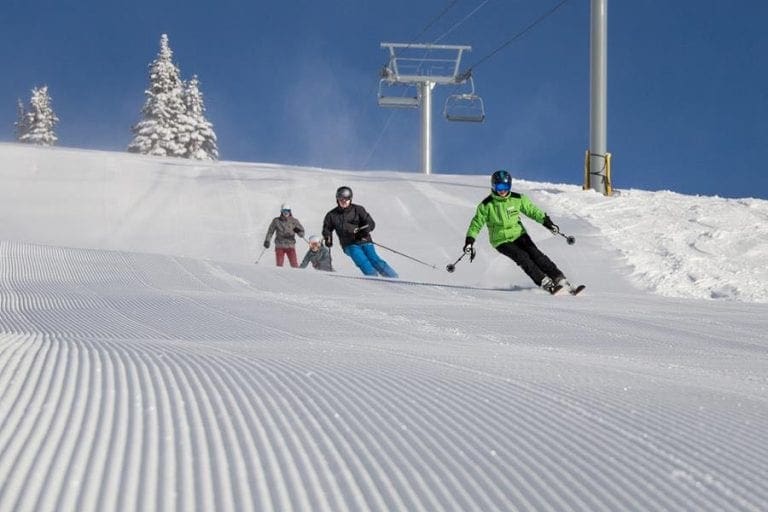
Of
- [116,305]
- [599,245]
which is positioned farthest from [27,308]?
[599,245]

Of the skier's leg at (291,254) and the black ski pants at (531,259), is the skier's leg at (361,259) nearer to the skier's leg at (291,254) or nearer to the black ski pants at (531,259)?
the skier's leg at (291,254)

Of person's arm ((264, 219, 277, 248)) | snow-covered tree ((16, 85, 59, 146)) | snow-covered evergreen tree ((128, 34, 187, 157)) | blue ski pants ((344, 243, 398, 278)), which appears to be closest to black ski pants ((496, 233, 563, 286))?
blue ski pants ((344, 243, 398, 278))

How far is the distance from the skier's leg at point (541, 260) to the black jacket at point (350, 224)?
3.74 m

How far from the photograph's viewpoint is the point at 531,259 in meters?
11.1

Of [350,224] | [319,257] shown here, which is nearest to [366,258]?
[350,224]

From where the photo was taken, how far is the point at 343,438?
232cm

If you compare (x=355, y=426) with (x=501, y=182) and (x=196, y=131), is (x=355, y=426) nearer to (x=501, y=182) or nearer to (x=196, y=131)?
(x=501, y=182)

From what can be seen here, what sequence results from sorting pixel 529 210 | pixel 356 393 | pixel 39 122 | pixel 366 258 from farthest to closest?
pixel 39 122
pixel 366 258
pixel 529 210
pixel 356 393

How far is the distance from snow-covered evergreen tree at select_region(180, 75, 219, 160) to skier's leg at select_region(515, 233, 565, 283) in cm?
4903

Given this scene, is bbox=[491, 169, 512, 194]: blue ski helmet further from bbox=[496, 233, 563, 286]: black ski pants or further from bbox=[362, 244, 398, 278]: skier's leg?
bbox=[362, 244, 398, 278]: skier's leg

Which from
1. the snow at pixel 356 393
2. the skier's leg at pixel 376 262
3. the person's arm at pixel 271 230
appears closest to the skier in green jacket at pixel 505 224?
the snow at pixel 356 393

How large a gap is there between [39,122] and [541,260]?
6238cm

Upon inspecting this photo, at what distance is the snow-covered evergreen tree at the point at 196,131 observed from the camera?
191 feet

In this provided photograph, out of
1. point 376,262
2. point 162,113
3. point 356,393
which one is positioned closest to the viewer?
point 356,393
